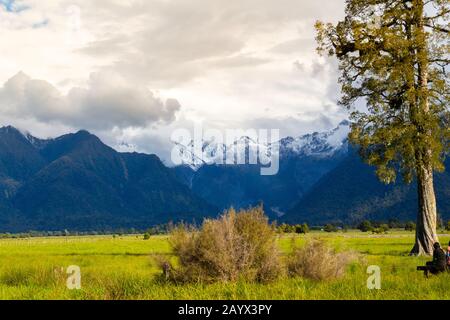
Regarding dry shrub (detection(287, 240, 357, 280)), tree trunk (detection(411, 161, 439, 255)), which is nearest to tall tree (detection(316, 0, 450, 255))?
tree trunk (detection(411, 161, 439, 255))

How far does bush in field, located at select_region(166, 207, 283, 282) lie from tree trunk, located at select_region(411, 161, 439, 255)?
20.8 metres

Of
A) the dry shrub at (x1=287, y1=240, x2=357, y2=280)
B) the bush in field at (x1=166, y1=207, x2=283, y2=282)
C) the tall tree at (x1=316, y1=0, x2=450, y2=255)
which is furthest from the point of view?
the tall tree at (x1=316, y1=0, x2=450, y2=255)

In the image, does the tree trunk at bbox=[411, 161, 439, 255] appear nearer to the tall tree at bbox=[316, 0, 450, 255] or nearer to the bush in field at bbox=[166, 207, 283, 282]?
the tall tree at bbox=[316, 0, 450, 255]

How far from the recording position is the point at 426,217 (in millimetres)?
38031

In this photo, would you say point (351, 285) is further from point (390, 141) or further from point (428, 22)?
point (428, 22)

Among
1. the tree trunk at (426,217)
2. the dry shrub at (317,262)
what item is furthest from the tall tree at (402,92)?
the dry shrub at (317,262)

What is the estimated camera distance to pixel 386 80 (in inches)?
1490

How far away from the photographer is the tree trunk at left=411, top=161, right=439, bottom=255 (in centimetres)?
3756

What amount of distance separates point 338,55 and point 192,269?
24396mm

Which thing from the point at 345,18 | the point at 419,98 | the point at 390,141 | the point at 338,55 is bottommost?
the point at 390,141

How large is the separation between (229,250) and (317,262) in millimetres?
3205

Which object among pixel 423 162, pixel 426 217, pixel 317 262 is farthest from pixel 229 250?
pixel 426 217

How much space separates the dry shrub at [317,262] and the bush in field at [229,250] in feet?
3.13
